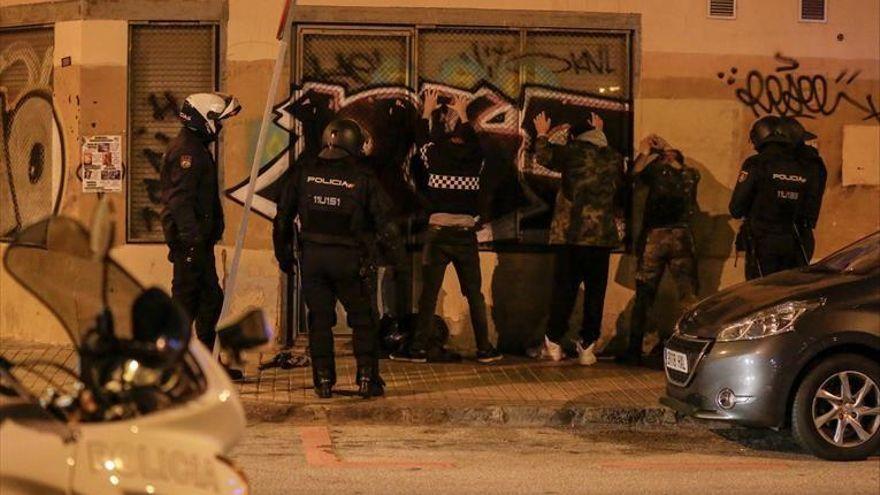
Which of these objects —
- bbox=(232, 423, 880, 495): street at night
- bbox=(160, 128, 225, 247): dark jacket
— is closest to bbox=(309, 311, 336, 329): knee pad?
bbox=(232, 423, 880, 495): street at night

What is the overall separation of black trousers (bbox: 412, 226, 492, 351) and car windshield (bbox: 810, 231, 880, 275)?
3.15m

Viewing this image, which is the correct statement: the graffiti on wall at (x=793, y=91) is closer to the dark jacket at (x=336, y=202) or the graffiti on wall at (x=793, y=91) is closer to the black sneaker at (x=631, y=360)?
the black sneaker at (x=631, y=360)

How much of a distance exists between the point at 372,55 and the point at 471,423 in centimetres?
389

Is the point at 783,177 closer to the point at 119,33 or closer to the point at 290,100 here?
the point at 290,100

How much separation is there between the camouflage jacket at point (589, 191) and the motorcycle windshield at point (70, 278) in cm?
800

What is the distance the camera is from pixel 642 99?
42.0 ft

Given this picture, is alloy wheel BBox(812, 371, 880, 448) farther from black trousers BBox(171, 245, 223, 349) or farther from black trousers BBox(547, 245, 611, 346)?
black trousers BBox(171, 245, 223, 349)

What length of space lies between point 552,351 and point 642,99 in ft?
7.76

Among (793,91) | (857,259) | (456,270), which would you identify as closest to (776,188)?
(793,91)

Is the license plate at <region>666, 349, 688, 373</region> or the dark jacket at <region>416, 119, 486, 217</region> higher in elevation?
the dark jacket at <region>416, 119, 486, 217</region>

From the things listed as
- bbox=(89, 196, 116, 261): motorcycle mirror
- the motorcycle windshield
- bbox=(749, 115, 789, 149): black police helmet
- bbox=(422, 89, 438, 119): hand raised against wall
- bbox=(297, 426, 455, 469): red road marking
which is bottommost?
bbox=(297, 426, 455, 469): red road marking

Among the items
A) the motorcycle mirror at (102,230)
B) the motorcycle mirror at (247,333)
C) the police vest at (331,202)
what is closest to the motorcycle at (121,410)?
the motorcycle mirror at (102,230)

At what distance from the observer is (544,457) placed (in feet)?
29.9

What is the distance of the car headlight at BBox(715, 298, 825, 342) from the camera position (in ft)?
29.0
